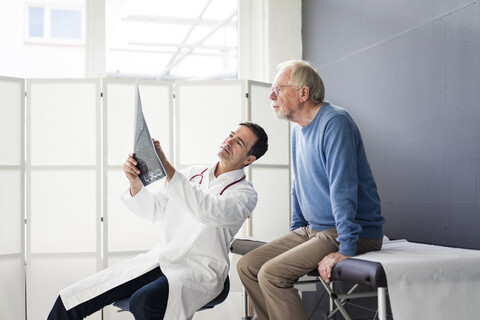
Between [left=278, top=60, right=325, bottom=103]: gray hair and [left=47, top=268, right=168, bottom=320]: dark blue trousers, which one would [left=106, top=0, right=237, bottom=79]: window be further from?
[left=47, top=268, right=168, bottom=320]: dark blue trousers

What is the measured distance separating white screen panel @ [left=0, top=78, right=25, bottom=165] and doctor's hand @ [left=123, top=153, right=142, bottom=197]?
4.59 feet

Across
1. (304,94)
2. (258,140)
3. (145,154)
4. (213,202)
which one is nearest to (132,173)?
(145,154)

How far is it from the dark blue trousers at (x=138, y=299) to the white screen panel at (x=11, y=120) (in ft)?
4.94

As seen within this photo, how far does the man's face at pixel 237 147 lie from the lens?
8.02ft

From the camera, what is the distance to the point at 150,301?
204 centimetres

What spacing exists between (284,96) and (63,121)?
162cm

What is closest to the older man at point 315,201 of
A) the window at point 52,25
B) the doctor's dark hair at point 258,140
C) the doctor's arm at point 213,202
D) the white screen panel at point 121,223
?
the doctor's dark hair at point 258,140

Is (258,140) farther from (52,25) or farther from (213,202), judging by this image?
(52,25)

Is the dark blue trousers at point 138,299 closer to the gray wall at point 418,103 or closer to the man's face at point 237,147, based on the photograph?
the man's face at point 237,147

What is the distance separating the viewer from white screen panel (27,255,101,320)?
11.0 feet

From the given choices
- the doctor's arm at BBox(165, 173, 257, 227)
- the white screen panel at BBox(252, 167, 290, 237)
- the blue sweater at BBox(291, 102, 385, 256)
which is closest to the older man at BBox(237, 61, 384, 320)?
the blue sweater at BBox(291, 102, 385, 256)

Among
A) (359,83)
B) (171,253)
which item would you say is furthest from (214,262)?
(359,83)

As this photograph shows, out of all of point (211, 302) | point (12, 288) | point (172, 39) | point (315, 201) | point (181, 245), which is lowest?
point (12, 288)

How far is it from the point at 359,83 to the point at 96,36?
186 cm
